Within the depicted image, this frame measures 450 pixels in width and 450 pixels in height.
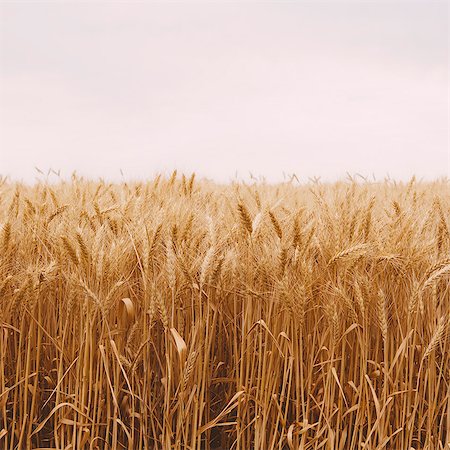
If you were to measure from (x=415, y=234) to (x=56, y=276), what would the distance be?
112cm

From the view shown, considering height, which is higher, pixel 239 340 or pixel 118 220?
pixel 118 220

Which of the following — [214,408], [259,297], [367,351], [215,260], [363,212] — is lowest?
[214,408]

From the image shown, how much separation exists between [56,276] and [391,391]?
1.08m

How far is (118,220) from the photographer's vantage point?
6.39 ft

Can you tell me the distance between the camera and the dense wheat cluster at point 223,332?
1.61 m

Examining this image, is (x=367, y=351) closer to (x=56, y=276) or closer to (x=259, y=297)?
(x=259, y=297)

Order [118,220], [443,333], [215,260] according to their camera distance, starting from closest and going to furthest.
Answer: [215,260] → [443,333] → [118,220]

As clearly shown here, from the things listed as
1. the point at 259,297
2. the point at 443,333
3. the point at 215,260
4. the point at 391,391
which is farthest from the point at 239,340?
the point at 443,333

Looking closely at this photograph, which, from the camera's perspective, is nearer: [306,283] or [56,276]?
[306,283]

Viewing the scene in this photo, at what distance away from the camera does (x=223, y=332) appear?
1836mm

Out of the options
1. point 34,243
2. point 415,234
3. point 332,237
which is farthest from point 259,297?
point 34,243

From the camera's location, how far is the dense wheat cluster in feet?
5.27

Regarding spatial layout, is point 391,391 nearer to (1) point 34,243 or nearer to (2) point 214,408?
(2) point 214,408

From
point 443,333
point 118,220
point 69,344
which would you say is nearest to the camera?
point 69,344
